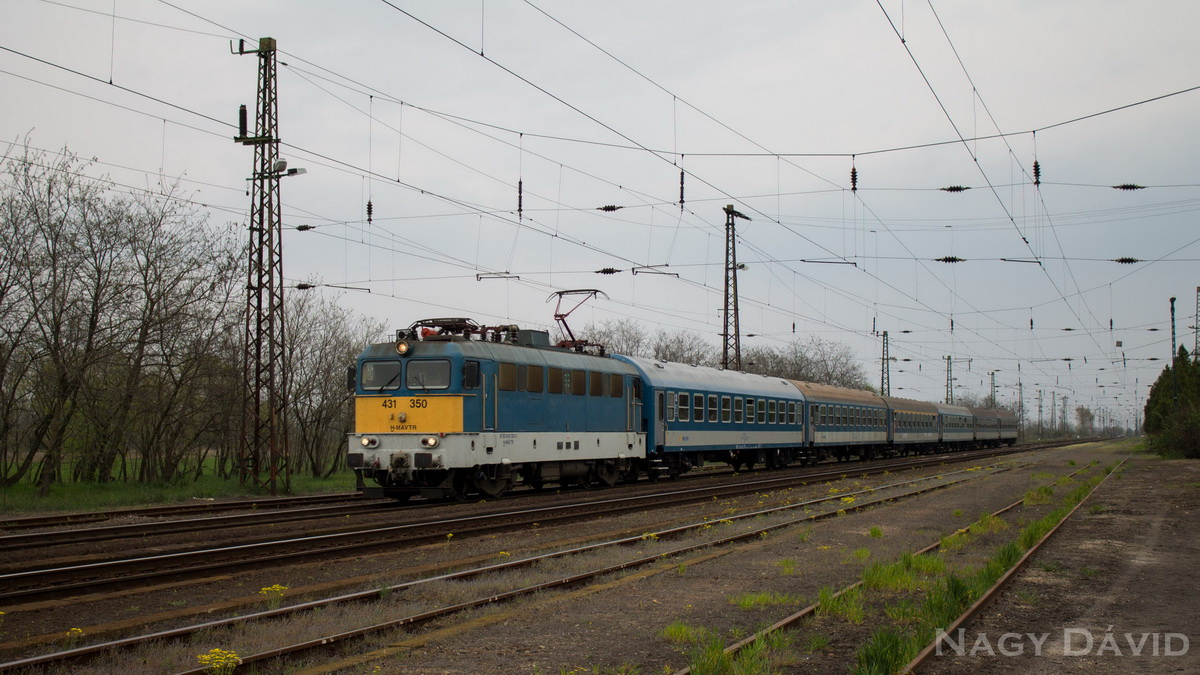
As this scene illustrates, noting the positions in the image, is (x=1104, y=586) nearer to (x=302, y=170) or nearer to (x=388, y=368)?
(x=388, y=368)

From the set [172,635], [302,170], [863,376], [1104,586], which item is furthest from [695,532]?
[863,376]

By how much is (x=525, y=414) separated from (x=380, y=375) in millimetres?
3504

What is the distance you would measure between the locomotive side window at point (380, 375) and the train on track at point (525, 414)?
26 mm

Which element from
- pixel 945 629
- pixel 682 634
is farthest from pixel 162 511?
pixel 945 629

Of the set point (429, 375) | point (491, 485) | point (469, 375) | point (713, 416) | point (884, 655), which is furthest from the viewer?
point (713, 416)

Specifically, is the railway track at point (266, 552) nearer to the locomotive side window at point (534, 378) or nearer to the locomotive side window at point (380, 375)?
the locomotive side window at point (534, 378)

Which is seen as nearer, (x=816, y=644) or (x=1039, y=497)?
(x=816, y=644)

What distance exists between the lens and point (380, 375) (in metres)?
20.5

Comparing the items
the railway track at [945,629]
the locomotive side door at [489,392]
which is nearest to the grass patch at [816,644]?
the railway track at [945,629]

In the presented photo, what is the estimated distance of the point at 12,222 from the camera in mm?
24594

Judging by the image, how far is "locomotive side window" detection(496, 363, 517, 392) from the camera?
21031mm

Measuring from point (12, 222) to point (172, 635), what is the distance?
21.4m

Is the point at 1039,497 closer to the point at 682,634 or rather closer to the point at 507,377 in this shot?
the point at 507,377

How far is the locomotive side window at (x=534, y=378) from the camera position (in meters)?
22.1
